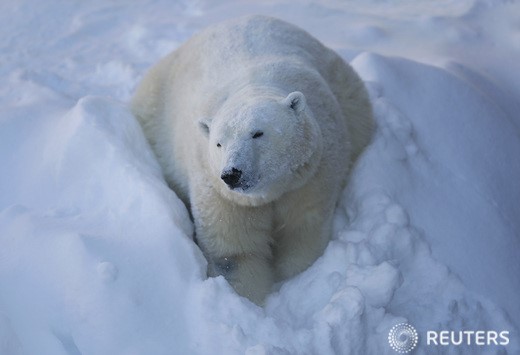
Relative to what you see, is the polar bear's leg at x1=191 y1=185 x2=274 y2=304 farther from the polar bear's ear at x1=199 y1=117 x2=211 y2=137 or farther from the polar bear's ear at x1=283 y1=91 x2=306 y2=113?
the polar bear's ear at x1=283 y1=91 x2=306 y2=113

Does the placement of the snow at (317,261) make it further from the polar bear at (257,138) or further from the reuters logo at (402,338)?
the polar bear at (257,138)

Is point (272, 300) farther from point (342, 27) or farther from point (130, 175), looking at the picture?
point (342, 27)

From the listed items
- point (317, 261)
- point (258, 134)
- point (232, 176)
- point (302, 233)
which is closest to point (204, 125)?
point (258, 134)

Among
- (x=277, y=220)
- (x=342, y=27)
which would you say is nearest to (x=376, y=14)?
(x=342, y=27)

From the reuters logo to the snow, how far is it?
38 mm

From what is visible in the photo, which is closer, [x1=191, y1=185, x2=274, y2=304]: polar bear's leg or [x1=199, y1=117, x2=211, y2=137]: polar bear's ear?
[x1=199, y1=117, x2=211, y2=137]: polar bear's ear

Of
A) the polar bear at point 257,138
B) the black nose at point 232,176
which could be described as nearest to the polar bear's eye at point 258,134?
the polar bear at point 257,138

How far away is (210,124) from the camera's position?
304cm

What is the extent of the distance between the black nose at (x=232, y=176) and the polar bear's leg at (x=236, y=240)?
510 millimetres

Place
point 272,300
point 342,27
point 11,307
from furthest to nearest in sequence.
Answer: point 342,27 → point 272,300 → point 11,307

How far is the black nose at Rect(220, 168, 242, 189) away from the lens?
2652mm

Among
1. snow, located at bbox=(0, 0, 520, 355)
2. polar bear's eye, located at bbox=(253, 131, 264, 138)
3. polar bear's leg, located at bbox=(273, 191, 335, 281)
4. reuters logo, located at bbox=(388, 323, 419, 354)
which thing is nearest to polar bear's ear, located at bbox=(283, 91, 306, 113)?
polar bear's eye, located at bbox=(253, 131, 264, 138)

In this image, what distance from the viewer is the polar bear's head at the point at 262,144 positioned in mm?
2736

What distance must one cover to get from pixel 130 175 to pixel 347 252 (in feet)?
3.90
